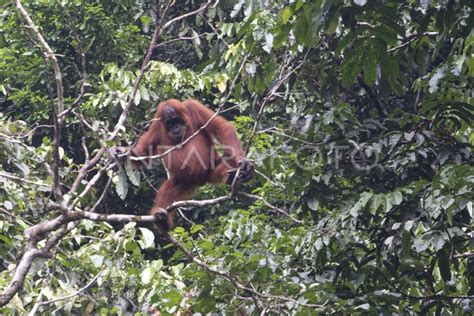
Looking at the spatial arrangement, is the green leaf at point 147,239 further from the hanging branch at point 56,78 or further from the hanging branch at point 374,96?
the hanging branch at point 374,96

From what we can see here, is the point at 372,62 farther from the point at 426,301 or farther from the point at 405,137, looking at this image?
the point at 426,301

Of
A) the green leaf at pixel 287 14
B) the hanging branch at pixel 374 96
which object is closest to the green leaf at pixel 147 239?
the green leaf at pixel 287 14

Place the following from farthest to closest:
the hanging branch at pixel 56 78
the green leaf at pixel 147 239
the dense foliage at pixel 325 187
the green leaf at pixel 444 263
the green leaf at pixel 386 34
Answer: the green leaf at pixel 147 239, the green leaf at pixel 444 263, the dense foliage at pixel 325 187, the green leaf at pixel 386 34, the hanging branch at pixel 56 78

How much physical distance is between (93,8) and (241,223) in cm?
379

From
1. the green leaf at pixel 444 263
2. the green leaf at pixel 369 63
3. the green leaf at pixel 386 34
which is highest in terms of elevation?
the green leaf at pixel 386 34

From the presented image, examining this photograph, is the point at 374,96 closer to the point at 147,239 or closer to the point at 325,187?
the point at 325,187

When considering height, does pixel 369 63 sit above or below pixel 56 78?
below

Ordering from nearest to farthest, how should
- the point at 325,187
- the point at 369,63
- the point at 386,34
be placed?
the point at 386,34 → the point at 369,63 → the point at 325,187

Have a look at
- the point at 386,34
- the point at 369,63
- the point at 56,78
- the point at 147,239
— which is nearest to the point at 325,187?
the point at 147,239

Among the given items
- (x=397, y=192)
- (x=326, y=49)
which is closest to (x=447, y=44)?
(x=326, y=49)

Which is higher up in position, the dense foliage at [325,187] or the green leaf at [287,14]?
the green leaf at [287,14]

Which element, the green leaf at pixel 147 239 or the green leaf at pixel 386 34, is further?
the green leaf at pixel 147 239

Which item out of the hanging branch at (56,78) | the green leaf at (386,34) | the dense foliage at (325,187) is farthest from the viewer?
the dense foliage at (325,187)

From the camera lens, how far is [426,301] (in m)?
4.16
